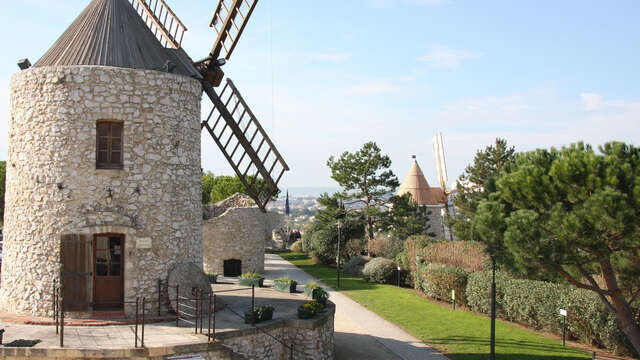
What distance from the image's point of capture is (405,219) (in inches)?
1503

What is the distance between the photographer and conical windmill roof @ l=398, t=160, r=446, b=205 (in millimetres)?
45250

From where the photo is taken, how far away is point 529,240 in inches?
404

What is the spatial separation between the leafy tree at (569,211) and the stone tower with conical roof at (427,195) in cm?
3199

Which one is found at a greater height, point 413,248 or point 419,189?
point 419,189

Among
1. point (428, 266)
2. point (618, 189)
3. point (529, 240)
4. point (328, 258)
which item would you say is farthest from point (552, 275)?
point (328, 258)

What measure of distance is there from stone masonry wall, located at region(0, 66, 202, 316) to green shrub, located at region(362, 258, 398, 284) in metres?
19.0

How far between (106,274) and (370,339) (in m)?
8.89

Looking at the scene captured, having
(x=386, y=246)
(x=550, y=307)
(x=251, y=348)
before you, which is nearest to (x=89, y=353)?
(x=251, y=348)

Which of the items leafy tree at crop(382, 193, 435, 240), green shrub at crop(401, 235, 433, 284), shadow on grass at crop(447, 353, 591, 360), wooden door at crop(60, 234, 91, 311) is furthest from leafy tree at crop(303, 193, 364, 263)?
wooden door at crop(60, 234, 91, 311)

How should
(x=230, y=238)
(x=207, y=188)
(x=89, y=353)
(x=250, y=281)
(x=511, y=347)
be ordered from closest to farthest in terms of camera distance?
1. (x=89, y=353)
2. (x=511, y=347)
3. (x=250, y=281)
4. (x=230, y=238)
5. (x=207, y=188)

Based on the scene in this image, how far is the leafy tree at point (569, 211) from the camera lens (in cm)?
964

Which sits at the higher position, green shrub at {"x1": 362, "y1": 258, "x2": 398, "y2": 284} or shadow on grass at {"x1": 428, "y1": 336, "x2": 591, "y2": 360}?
green shrub at {"x1": 362, "y1": 258, "x2": 398, "y2": 284}

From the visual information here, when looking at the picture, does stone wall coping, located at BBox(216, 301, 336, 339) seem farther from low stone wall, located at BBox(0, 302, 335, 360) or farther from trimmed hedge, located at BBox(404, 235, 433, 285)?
trimmed hedge, located at BBox(404, 235, 433, 285)

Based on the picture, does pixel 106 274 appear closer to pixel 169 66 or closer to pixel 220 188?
pixel 169 66
